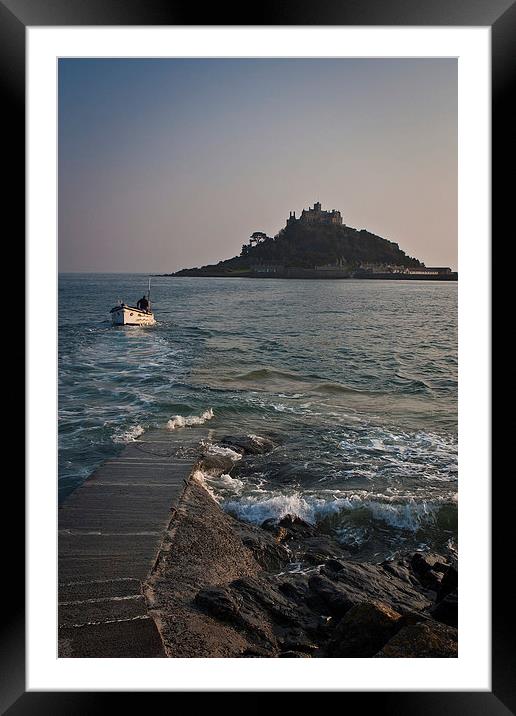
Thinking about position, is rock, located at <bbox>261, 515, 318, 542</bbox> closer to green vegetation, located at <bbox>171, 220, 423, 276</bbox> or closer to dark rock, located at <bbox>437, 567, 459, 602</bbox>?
dark rock, located at <bbox>437, 567, 459, 602</bbox>

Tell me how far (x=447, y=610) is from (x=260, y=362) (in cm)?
830

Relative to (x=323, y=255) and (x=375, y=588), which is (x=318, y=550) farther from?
(x=323, y=255)

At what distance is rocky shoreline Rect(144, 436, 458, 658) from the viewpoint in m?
2.10

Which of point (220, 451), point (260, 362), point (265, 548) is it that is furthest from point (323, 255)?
point (265, 548)

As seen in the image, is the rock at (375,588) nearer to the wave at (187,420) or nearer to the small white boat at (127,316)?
the wave at (187,420)

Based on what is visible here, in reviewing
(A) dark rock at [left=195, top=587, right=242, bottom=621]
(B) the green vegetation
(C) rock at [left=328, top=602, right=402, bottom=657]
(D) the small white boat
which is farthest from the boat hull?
(C) rock at [left=328, top=602, right=402, bottom=657]

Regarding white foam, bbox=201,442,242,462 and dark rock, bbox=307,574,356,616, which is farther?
white foam, bbox=201,442,242,462

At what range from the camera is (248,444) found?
17.7 ft

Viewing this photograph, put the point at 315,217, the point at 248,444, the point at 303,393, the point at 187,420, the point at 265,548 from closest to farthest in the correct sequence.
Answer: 1. the point at 265,548
2. the point at 248,444
3. the point at 187,420
4. the point at 303,393
5. the point at 315,217

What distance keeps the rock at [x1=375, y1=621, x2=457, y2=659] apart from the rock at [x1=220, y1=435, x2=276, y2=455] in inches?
129

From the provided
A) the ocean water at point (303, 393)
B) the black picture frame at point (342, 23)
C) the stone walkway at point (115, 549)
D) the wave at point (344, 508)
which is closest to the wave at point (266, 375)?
the ocean water at point (303, 393)
